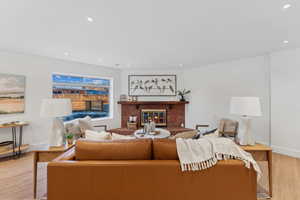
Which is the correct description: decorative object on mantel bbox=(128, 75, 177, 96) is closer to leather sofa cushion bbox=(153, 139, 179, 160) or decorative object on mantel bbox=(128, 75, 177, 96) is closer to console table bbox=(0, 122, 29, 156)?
console table bbox=(0, 122, 29, 156)

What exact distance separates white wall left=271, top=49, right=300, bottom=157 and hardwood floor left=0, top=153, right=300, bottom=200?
417 mm

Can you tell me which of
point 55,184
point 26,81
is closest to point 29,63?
point 26,81

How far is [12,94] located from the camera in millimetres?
3574

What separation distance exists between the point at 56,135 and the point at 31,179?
102cm

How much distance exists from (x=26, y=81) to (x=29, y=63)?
1.57 ft

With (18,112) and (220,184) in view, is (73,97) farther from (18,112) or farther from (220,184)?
(220,184)

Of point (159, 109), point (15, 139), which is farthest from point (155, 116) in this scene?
point (15, 139)

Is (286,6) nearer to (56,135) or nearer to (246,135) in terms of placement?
(246,135)

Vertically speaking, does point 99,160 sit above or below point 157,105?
below

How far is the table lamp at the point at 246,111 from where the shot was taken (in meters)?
2.25

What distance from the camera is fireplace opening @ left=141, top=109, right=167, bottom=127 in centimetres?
588

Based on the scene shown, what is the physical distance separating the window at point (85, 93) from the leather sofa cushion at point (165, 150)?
409 cm

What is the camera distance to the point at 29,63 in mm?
3861

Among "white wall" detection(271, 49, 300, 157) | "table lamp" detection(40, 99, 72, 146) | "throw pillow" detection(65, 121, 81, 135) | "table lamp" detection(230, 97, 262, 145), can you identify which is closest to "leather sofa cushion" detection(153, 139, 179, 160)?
"table lamp" detection(230, 97, 262, 145)
